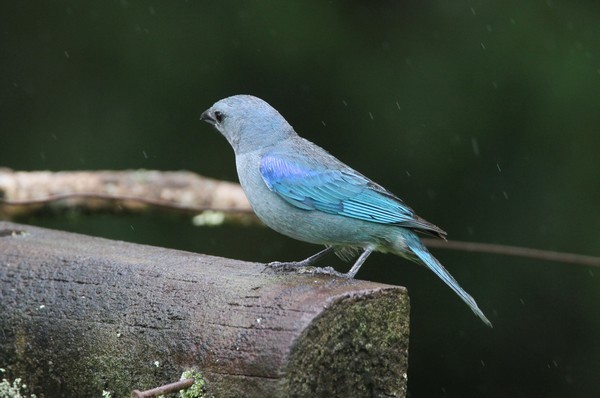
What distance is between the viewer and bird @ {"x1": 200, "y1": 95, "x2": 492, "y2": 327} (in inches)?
127

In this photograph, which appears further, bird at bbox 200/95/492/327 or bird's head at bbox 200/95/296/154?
bird's head at bbox 200/95/296/154

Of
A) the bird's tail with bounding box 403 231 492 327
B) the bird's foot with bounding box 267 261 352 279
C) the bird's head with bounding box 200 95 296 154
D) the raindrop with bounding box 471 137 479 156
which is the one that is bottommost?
the raindrop with bounding box 471 137 479 156

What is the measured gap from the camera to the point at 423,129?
6.56 m

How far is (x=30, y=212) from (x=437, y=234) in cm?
215

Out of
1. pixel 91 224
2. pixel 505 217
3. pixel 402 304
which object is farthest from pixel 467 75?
pixel 402 304

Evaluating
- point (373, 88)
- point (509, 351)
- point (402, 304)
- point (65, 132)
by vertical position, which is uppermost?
point (402, 304)

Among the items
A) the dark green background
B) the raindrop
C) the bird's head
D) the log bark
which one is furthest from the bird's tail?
the raindrop

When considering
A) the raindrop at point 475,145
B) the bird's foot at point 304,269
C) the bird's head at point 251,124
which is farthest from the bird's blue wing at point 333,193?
the raindrop at point 475,145

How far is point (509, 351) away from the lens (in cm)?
641

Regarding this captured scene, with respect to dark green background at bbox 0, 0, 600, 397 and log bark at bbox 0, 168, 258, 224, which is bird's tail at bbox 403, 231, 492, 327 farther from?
dark green background at bbox 0, 0, 600, 397

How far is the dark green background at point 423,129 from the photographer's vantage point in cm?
630

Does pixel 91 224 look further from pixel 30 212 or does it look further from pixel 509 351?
pixel 509 351

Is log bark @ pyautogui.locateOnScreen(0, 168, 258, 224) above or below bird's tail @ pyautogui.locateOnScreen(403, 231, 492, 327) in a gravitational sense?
below

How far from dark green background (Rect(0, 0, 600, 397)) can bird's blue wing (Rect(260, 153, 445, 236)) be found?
9.93 feet
